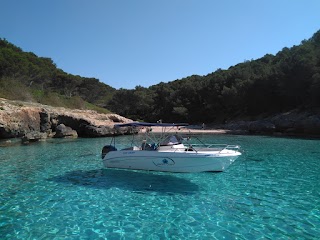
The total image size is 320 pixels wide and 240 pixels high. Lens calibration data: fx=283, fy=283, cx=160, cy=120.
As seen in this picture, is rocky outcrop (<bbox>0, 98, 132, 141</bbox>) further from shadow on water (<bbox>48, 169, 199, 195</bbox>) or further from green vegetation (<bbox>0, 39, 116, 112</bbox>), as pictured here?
shadow on water (<bbox>48, 169, 199, 195</bbox>)

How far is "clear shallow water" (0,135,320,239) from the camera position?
6672 millimetres

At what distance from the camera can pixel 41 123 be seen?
3125 centimetres

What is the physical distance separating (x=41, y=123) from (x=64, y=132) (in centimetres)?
293

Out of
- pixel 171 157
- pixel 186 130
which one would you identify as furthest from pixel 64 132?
pixel 171 157

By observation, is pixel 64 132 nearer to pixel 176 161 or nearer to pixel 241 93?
pixel 176 161

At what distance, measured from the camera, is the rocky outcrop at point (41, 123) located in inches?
1086

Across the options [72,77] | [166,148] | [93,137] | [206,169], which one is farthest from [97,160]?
[72,77]

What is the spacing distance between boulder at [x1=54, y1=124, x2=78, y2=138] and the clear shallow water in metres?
16.1

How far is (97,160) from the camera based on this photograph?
16.9 m

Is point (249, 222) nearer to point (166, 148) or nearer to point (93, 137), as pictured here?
point (166, 148)

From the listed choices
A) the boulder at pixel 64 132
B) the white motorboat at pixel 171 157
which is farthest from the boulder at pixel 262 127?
the white motorboat at pixel 171 157

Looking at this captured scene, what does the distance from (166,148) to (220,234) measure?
590 centimetres

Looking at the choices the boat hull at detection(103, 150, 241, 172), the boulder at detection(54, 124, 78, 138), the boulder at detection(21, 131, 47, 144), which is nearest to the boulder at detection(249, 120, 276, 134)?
the boulder at detection(54, 124, 78, 138)

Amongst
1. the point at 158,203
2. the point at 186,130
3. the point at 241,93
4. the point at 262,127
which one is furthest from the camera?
the point at 241,93
